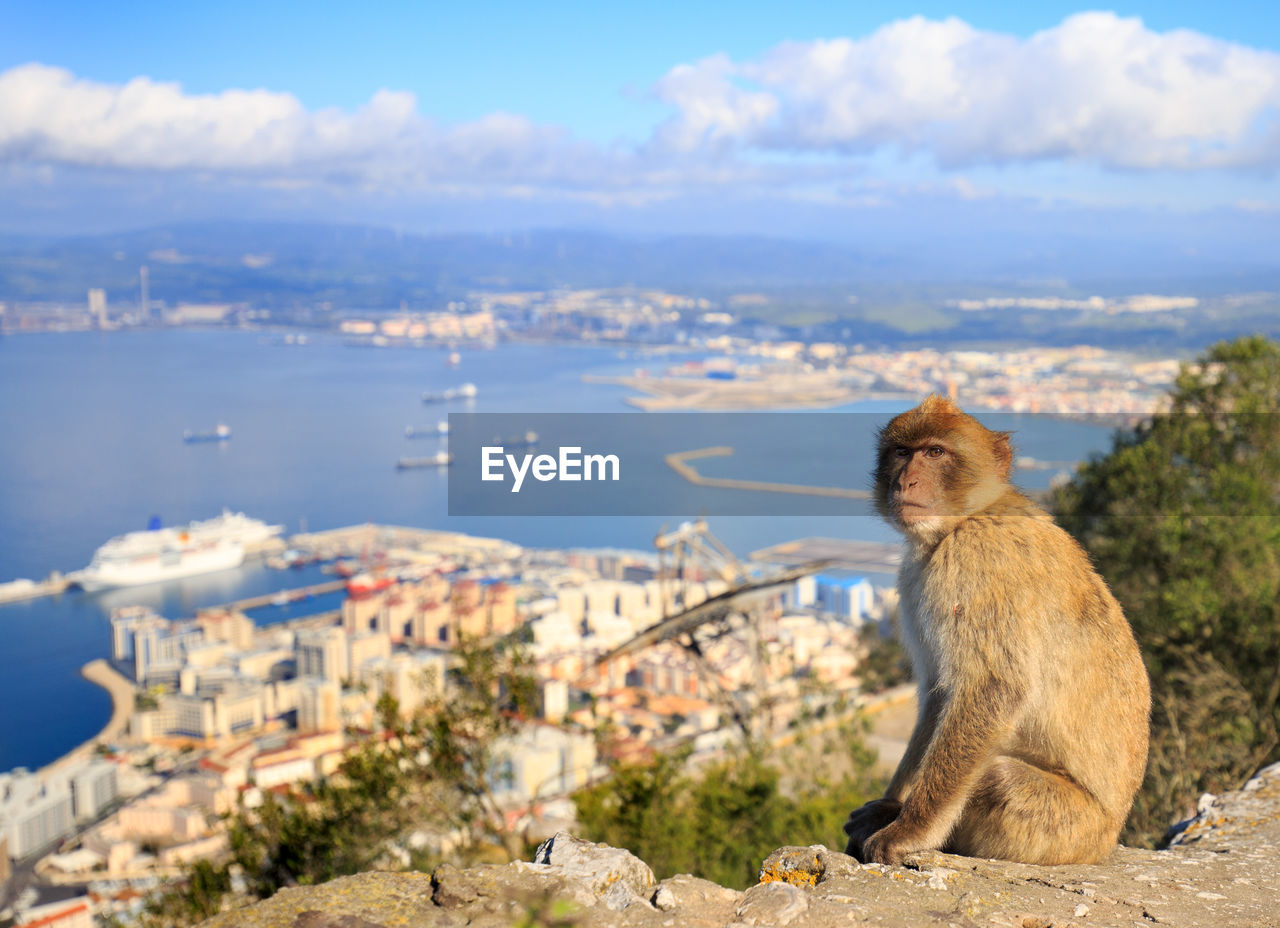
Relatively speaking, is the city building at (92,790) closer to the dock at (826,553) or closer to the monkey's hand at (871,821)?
the monkey's hand at (871,821)

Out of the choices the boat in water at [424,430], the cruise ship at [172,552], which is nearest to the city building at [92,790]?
the cruise ship at [172,552]

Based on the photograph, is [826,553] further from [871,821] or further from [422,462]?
[871,821]

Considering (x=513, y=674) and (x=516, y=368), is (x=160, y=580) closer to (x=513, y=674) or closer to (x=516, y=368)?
(x=513, y=674)

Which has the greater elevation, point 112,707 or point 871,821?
point 871,821

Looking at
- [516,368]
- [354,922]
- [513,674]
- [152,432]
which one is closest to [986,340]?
[516,368]

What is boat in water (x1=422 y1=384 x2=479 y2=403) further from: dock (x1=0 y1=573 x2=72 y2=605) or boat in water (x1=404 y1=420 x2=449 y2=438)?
dock (x1=0 y1=573 x2=72 y2=605)

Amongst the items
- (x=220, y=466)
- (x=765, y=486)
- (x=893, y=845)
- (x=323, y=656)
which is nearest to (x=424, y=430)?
(x=220, y=466)

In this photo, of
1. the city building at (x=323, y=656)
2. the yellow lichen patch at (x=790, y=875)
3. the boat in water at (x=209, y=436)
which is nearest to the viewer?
the yellow lichen patch at (x=790, y=875)
